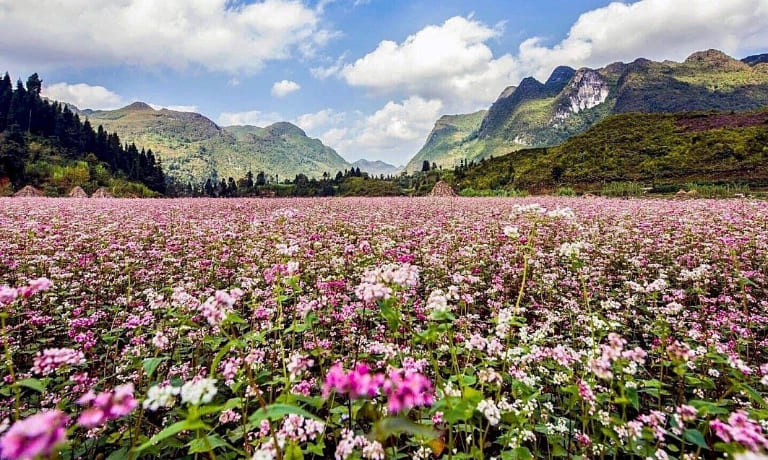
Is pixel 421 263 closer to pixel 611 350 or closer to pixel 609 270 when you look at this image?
pixel 609 270

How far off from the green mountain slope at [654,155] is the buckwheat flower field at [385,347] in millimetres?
43257

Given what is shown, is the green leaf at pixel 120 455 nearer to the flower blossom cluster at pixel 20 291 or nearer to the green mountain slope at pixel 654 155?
the flower blossom cluster at pixel 20 291

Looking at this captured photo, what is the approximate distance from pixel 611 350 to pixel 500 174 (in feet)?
252

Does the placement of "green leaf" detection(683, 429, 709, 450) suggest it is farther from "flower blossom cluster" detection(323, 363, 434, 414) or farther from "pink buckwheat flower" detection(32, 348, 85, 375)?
"pink buckwheat flower" detection(32, 348, 85, 375)

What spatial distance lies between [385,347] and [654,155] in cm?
6846

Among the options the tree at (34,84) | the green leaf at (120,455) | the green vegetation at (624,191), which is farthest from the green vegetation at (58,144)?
the green leaf at (120,455)

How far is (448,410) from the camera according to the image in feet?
6.61

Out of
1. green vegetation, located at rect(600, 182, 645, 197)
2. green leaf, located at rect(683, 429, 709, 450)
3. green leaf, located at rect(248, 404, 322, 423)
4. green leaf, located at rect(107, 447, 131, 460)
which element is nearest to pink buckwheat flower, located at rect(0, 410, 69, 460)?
green leaf, located at rect(248, 404, 322, 423)

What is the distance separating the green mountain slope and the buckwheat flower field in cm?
4326

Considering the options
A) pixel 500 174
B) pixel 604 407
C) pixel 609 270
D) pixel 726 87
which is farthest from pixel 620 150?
pixel 726 87

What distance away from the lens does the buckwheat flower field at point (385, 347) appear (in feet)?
7.29

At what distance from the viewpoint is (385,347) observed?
10.5ft

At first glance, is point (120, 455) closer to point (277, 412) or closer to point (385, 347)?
point (277, 412)

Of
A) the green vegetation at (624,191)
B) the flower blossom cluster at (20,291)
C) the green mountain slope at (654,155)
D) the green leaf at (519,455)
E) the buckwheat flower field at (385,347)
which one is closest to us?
the flower blossom cluster at (20,291)
